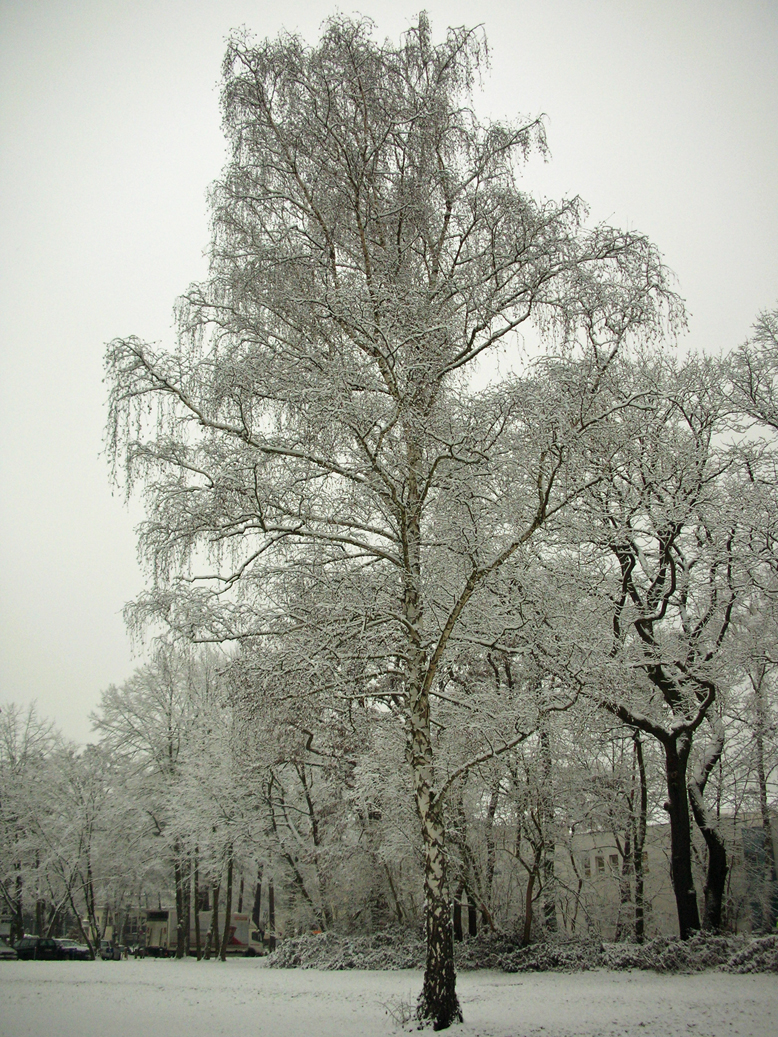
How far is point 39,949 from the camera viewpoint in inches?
760

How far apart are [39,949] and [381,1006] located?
53.2ft

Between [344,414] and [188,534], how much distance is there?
212cm

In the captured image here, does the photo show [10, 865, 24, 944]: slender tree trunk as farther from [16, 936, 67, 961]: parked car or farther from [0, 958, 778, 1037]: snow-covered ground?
[0, 958, 778, 1037]: snow-covered ground

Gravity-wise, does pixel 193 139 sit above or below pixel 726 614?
above

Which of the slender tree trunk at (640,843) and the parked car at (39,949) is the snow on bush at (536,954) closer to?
the slender tree trunk at (640,843)

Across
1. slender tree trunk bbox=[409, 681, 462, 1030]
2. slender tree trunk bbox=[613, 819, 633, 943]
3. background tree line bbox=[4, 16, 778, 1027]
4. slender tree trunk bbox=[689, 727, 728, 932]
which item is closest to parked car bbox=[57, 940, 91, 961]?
slender tree trunk bbox=[613, 819, 633, 943]

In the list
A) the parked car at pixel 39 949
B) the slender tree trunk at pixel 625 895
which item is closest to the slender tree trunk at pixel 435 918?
the slender tree trunk at pixel 625 895

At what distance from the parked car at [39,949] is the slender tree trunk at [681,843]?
15.8 meters

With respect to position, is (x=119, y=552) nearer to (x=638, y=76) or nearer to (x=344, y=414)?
(x=344, y=414)

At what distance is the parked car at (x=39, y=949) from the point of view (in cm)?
1780

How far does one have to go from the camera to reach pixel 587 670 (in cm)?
667

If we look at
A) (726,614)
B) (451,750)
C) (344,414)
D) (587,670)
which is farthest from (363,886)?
(344,414)

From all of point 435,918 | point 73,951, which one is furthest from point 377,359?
point 73,951

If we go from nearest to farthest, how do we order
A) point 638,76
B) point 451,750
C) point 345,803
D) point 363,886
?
point 451,750 → point 638,76 → point 345,803 → point 363,886
